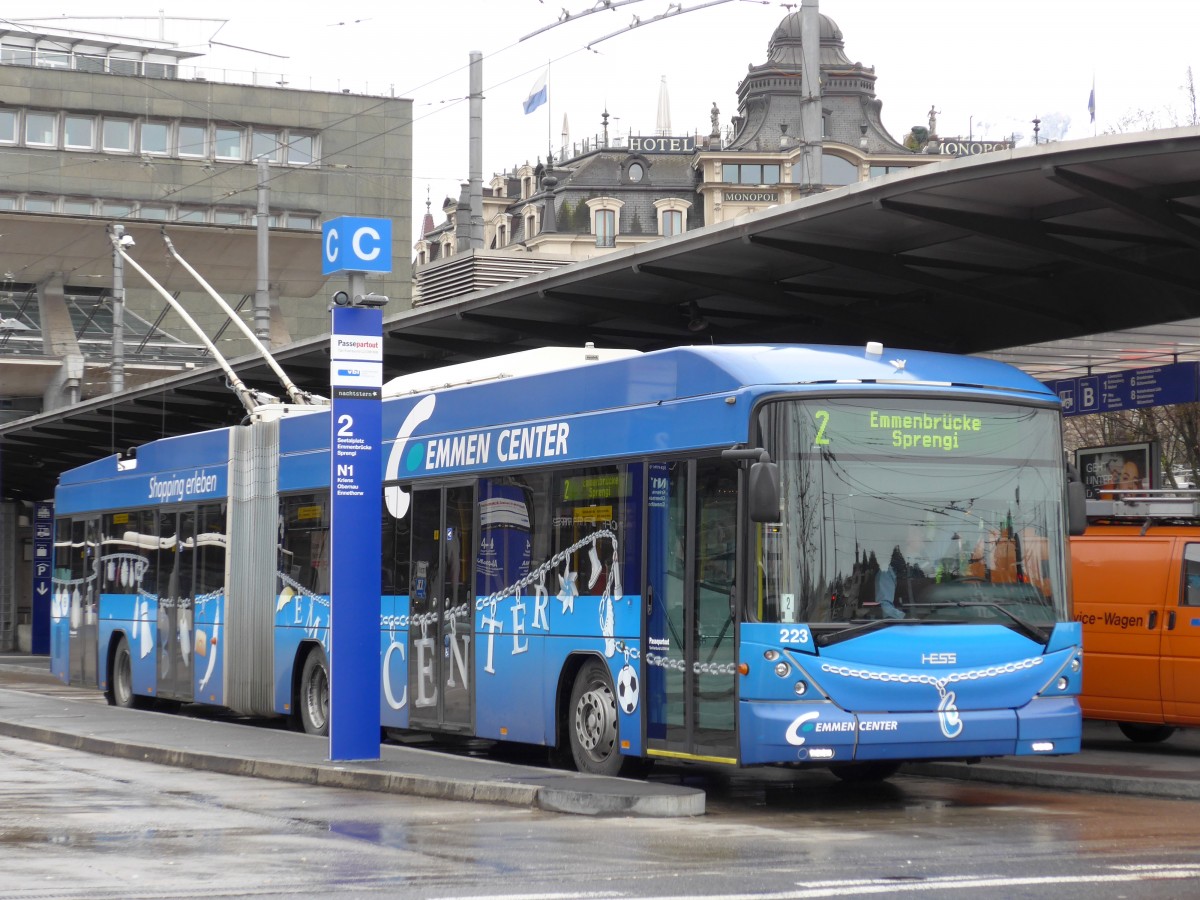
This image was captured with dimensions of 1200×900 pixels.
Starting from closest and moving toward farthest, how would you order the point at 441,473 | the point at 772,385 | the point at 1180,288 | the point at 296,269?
the point at 772,385 < the point at 441,473 < the point at 1180,288 < the point at 296,269

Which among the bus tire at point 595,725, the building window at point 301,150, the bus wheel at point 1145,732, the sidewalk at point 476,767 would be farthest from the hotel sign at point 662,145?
the bus tire at point 595,725

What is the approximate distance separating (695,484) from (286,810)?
3.23 meters

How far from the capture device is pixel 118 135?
2307 inches

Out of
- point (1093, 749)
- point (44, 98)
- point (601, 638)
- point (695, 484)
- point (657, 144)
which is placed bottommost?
point (1093, 749)

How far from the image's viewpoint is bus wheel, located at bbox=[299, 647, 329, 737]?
17312mm

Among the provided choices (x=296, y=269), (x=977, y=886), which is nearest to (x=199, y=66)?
(x=296, y=269)

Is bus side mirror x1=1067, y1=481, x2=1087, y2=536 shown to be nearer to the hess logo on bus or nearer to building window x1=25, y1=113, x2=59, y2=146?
the hess logo on bus

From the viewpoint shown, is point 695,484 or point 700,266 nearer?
point 695,484

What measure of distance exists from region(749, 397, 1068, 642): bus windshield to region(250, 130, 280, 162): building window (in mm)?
50561

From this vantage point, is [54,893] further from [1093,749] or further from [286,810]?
[1093,749]

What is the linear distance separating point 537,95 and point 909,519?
20.4 m

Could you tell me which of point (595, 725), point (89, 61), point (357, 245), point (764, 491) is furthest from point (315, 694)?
point (89, 61)

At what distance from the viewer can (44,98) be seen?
58.2m

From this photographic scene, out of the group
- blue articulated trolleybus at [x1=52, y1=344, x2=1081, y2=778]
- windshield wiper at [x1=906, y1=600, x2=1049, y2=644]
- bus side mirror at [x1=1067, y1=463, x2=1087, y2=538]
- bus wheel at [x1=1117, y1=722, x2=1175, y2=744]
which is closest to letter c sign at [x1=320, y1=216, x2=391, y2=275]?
blue articulated trolleybus at [x1=52, y1=344, x2=1081, y2=778]
